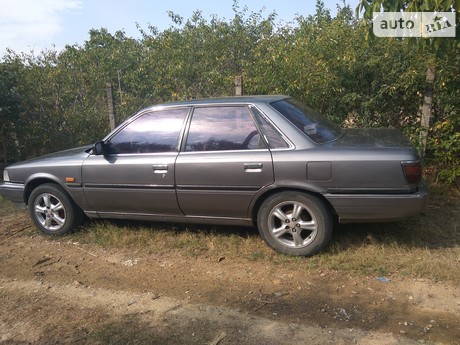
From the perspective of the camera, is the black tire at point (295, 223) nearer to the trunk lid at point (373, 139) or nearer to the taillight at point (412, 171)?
the trunk lid at point (373, 139)

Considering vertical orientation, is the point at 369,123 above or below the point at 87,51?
below

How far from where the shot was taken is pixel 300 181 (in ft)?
13.3

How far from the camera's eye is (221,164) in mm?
4305

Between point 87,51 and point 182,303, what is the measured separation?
28.7 feet

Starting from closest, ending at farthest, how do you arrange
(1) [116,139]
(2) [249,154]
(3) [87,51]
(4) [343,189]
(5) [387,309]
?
(5) [387,309] → (4) [343,189] → (2) [249,154] → (1) [116,139] → (3) [87,51]

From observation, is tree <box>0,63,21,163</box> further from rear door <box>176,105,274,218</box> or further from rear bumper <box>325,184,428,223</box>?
rear bumper <box>325,184,428,223</box>

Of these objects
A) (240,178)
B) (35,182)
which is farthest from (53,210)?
(240,178)

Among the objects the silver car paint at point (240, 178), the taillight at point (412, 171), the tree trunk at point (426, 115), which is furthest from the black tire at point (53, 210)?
the tree trunk at point (426, 115)

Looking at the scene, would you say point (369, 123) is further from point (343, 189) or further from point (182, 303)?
point (182, 303)

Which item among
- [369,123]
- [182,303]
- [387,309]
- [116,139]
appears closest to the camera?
[387,309]

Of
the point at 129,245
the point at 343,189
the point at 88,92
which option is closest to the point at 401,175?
the point at 343,189

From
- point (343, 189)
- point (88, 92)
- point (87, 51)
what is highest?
point (87, 51)

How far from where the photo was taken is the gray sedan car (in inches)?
154

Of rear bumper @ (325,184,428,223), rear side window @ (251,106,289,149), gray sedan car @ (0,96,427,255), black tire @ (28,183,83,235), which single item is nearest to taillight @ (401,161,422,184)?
gray sedan car @ (0,96,427,255)
